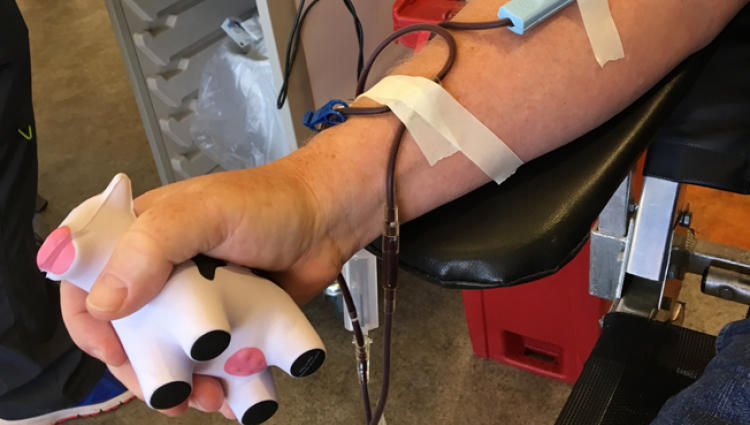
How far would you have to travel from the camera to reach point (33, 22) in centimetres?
296

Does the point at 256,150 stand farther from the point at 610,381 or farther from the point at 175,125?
the point at 610,381

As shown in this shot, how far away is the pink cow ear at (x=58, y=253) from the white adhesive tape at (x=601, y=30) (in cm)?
45

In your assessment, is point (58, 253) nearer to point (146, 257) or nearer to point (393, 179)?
point (146, 257)

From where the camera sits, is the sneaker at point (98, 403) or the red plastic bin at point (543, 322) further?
the sneaker at point (98, 403)

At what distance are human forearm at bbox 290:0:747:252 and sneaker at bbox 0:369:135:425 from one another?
3.52 ft

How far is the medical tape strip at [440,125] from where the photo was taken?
19.3 inches

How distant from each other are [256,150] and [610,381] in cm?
110

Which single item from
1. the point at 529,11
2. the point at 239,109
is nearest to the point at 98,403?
the point at 239,109

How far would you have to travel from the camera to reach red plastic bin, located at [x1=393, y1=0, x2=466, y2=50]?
3.67 feet

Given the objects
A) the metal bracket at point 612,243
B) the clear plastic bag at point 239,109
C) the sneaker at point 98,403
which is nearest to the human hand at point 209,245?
the metal bracket at point 612,243

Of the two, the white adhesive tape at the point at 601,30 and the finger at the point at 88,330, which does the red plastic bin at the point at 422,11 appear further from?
the finger at the point at 88,330

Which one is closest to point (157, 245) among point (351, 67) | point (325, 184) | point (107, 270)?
point (107, 270)

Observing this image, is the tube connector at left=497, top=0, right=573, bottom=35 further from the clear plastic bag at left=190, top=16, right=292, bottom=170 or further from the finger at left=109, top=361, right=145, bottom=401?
the clear plastic bag at left=190, top=16, right=292, bottom=170

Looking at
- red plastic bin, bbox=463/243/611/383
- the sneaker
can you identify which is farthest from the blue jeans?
the sneaker
